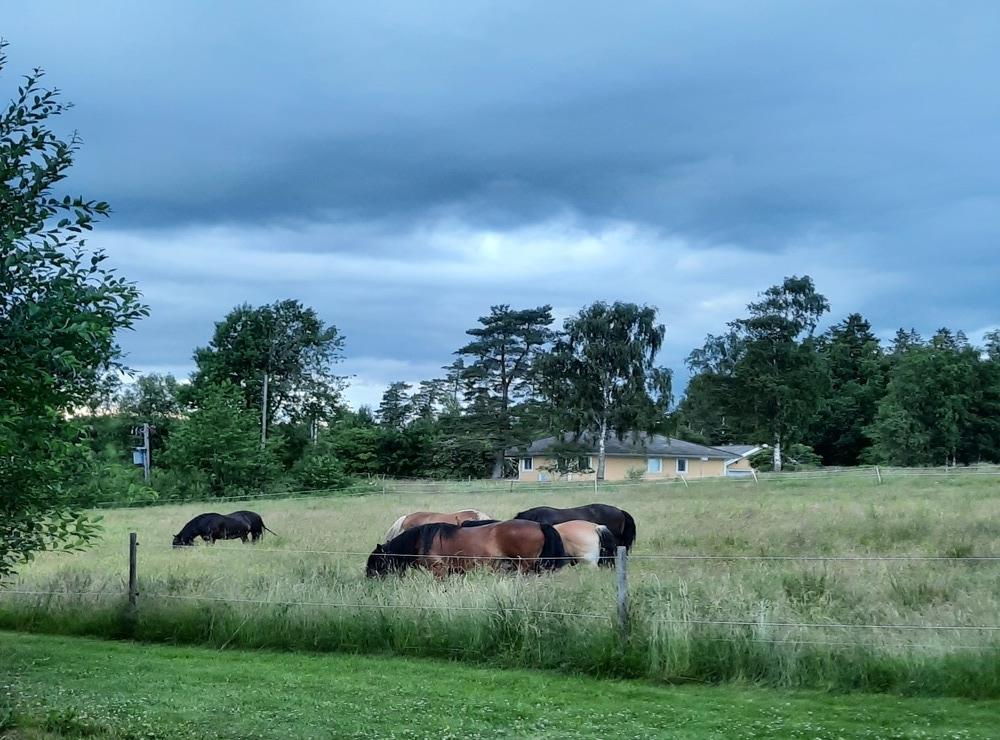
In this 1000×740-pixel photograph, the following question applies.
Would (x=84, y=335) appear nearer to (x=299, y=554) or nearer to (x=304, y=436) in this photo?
(x=299, y=554)

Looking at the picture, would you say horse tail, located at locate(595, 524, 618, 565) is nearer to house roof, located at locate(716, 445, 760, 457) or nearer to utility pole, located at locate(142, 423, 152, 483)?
utility pole, located at locate(142, 423, 152, 483)

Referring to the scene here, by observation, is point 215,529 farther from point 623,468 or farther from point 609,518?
point 623,468

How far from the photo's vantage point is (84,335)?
6.41 meters

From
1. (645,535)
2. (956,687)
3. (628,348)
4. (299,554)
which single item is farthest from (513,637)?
(628,348)

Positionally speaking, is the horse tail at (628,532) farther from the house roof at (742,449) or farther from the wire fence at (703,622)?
the house roof at (742,449)

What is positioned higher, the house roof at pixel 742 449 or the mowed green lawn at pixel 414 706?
the house roof at pixel 742 449

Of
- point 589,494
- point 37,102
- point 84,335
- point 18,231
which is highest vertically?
point 37,102

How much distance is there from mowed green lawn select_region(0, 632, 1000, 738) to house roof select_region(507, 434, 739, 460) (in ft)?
152

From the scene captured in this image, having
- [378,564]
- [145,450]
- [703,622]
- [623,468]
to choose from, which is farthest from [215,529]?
[145,450]

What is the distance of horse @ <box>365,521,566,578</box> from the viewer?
13484mm

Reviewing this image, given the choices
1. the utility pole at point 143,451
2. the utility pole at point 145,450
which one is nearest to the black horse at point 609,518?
the utility pole at point 145,450

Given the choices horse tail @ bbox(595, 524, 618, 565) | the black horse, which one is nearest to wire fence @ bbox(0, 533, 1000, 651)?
horse tail @ bbox(595, 524, 618, 565)

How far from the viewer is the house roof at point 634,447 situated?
187ft

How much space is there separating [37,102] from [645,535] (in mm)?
15533
